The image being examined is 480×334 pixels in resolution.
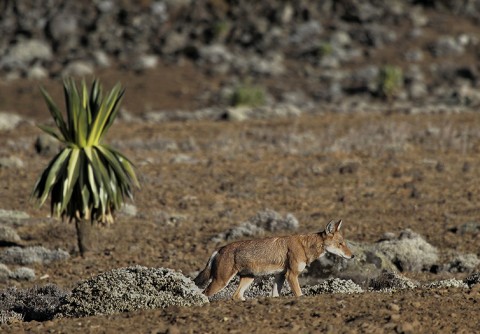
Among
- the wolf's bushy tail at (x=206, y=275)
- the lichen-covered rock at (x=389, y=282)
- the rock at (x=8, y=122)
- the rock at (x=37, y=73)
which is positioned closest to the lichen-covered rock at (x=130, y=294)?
the wolf's bushy tail at (x=206, y=275)

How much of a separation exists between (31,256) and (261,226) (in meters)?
4.70

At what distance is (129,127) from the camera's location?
33.2 meters

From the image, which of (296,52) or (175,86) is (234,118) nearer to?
(175,86)

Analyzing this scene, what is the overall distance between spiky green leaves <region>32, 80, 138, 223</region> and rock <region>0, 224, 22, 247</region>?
6.65 ft

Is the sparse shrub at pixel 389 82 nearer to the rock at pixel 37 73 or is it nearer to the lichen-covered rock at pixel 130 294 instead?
the rock at pixel 37 73

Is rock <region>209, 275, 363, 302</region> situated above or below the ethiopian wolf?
below

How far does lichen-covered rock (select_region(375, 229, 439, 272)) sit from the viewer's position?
55.1 feet

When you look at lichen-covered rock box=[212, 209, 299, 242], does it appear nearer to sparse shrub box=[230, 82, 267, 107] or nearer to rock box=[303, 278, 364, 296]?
rock box=[303, 278, 364, 296]

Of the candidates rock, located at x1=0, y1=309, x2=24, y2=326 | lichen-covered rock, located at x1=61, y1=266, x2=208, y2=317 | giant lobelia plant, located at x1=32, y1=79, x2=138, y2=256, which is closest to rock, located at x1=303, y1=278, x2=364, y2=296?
lichen-covered rock, located at x1=61, y1=266, x2=208, y2=317

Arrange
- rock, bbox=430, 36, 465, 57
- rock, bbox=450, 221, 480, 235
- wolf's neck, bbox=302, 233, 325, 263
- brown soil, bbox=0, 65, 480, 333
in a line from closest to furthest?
brown soil, bbox=0, 65, 480, 333, wolf's neck, bbox=302, 233, 325, 263, rock, bbox=450, 221, 480, 235, rock, bbox=430, 36, 465, 57

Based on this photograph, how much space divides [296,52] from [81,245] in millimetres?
40137

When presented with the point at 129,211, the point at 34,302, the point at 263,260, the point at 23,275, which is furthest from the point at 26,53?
the point at 263,260

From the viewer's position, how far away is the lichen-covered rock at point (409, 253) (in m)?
16.8

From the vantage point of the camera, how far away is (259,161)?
87.1 ft
